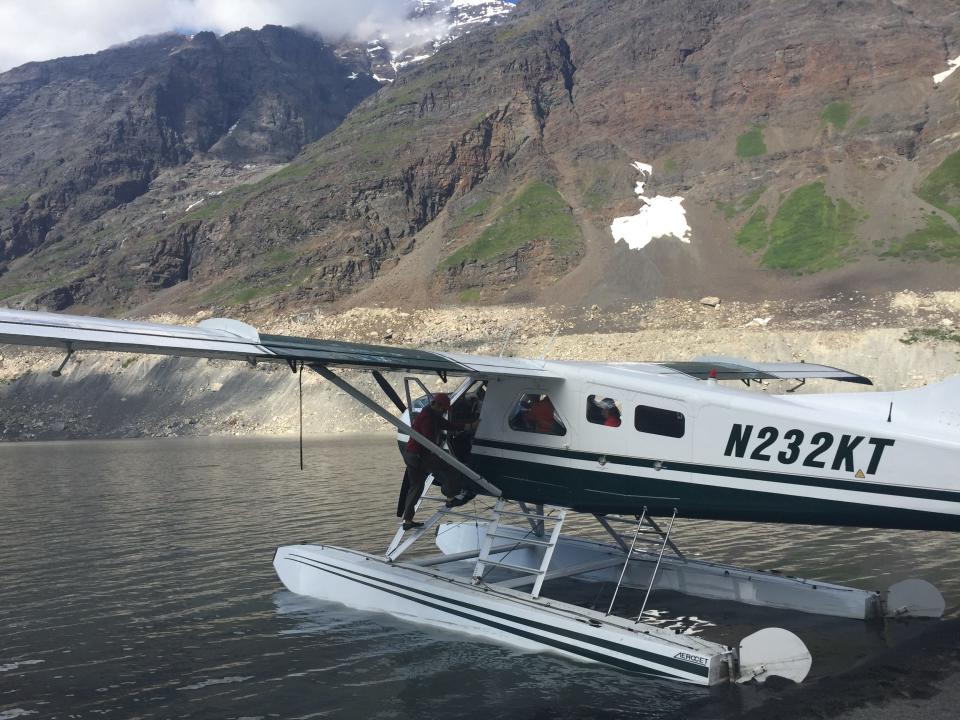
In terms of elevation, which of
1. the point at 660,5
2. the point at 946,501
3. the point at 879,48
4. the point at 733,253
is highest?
the point at 660,5

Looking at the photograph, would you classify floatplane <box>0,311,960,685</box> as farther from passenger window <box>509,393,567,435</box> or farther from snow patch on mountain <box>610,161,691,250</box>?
snow patch on mountain <box>610,161,691,250</box>

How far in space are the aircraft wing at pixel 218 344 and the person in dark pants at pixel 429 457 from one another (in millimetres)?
1043

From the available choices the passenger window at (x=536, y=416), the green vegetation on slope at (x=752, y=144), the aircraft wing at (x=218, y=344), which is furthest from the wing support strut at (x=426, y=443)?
the green vegetation on slope at (x=752, y=144)

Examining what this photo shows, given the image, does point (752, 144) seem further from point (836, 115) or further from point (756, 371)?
point (756, 371)

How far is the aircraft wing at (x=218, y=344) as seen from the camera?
8305 mm

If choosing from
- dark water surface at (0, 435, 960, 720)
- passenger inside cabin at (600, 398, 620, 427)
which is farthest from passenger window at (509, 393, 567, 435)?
dark water surface at (0, 435, 960, 720)

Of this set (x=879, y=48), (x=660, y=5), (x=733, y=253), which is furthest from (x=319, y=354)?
(x=660, y=5)

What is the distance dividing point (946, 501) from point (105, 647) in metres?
11.3

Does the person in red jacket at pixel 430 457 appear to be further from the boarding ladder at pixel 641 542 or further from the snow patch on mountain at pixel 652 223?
the snow patch on mountain at pixel 652 223

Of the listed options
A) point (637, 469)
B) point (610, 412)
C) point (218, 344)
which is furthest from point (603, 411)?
point (218, 344)

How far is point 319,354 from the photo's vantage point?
Answer: 1010cm

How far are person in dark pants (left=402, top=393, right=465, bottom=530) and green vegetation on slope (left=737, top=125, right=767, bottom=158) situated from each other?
4394 inches

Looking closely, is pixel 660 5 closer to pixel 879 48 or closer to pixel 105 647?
pixel 879 48

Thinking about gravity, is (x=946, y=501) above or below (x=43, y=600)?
above
